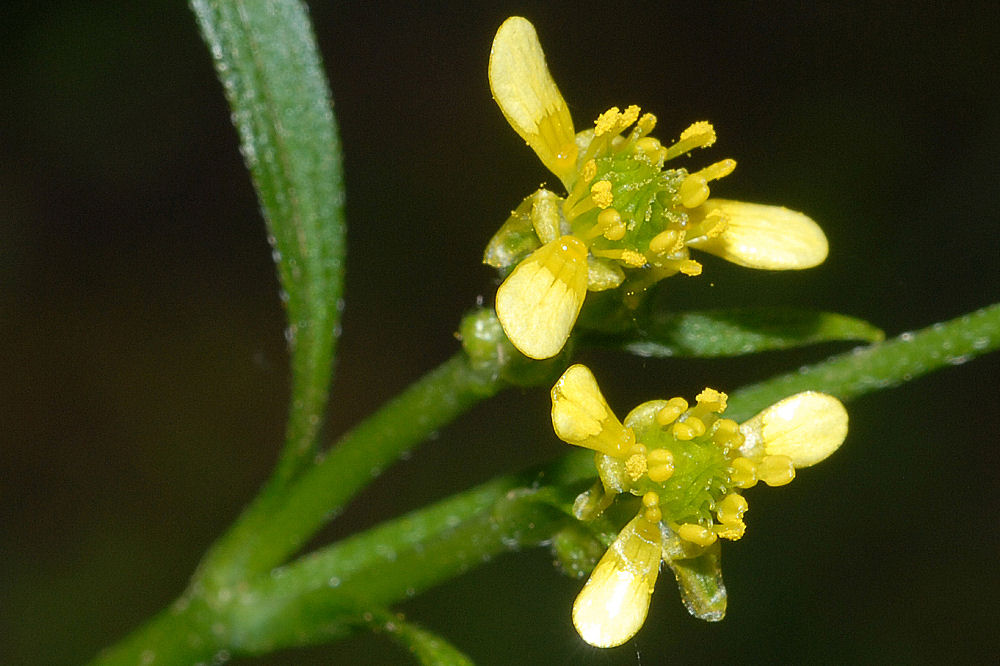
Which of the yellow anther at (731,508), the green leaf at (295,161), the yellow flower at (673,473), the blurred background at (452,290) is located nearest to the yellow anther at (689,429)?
the yellow flower at (673,473)

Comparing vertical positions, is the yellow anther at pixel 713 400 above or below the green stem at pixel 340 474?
below

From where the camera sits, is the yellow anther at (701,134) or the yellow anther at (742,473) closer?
the yellow anther at (742,473)

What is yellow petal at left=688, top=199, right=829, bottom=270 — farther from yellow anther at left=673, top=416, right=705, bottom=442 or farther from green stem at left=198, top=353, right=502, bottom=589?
green stem at left=198, top=353, right=502, bottom=589

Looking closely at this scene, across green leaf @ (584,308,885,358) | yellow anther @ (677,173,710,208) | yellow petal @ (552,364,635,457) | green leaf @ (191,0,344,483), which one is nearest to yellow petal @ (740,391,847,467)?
green leaf @ (584,308,885,358)

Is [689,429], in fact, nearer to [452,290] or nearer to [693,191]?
[693,191]

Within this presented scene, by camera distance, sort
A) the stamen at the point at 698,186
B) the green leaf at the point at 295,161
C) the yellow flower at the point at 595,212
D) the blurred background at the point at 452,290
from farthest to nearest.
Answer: the blurred background at the point at 452,290
the green leaf at the point at 295,161
the stamen at the point at 698,186
the yellow flower at the point at 595,212

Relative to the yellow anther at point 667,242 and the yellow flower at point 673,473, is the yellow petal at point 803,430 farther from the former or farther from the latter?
the yellow anther at point 667,242
